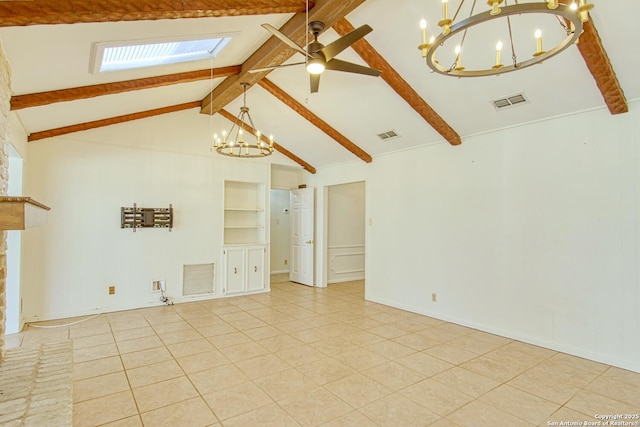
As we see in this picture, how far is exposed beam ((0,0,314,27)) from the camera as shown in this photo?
206cm

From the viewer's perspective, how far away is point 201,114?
637 cm

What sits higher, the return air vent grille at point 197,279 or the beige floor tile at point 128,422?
the return air vent grille at point 197,279

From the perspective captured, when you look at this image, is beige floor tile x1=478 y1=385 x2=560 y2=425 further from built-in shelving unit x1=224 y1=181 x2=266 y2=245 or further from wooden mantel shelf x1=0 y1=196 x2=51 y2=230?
built-in shelving unit x1=224 y1=181 x2=266 y2=245

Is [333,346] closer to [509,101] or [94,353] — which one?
[94,353]

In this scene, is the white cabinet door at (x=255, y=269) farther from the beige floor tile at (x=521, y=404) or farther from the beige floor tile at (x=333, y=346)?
the beige floor tile at (x=521, y=404)

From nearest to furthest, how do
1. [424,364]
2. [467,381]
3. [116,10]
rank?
1. [116,10]
2. [467,381]
3. [424,364]

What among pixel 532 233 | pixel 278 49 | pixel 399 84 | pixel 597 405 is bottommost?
pixel 597 405

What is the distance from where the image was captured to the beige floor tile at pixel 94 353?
3623 mm

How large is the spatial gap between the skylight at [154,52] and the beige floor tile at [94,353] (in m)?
2.96

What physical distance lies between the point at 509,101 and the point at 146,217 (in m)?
5.56

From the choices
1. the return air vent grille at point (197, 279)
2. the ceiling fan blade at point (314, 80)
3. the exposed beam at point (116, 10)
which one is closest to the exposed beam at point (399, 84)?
the ceiling fan blade at point (314, 80)

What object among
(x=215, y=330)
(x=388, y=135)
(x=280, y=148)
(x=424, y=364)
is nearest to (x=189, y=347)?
(x=215, y=330)

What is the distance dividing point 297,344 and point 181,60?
11.6ft

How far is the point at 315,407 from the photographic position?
2.71 meters
